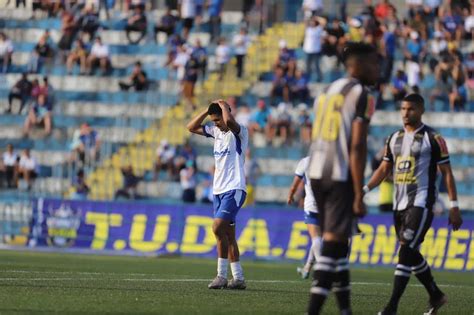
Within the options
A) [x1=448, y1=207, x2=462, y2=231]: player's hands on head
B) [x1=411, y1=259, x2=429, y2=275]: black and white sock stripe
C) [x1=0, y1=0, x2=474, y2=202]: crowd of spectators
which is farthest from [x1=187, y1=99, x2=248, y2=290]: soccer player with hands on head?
[x1=0, y1=0, x2=474, y2=202]: crowd of spectators

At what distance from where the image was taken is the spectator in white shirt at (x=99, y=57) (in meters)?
40.0

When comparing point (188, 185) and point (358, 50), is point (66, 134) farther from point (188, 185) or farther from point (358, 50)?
point (358, 50)

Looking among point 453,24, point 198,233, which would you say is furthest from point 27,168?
point 453,24

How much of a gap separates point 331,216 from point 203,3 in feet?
101

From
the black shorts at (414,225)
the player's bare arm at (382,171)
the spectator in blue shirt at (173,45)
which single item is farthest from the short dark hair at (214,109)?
the spectator in blue shirt at (173,45)

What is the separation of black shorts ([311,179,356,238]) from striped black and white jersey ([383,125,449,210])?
293cm

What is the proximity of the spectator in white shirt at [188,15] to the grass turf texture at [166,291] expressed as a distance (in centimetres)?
1749

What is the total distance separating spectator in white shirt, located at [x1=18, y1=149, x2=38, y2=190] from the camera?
116 feet

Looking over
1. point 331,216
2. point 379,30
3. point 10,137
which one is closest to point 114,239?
point 10,137

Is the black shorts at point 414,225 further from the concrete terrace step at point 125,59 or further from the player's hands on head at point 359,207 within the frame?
the concrete terrace step at point 125,59

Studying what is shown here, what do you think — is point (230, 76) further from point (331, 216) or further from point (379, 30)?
point (331, 216)

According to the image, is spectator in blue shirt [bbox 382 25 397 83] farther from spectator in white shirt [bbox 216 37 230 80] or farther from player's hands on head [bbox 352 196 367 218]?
player's hands on head [bbox 352 196 367 218]

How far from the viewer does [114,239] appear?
3111 cm

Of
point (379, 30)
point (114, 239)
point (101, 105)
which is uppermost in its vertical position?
point (379, 30)
